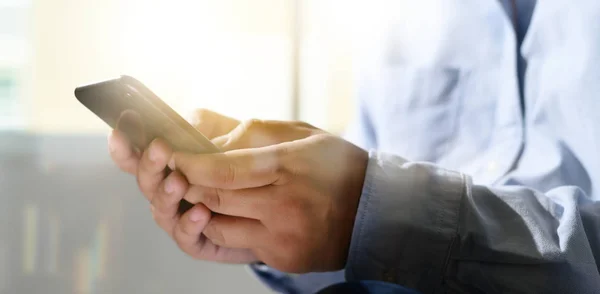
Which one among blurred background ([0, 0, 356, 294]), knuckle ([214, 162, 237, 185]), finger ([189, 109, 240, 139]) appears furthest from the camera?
blurred background ([0, 0, 356, 294])

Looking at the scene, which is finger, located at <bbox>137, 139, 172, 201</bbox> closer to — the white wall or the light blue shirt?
the light blue shirt

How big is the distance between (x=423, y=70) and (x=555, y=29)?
0.12 metres

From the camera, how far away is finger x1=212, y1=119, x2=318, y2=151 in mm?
352

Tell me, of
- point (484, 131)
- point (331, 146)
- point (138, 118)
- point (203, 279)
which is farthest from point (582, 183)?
point (203, 279)

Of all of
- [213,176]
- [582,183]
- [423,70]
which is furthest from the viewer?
[423,70]

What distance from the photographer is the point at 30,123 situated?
2.75 feet

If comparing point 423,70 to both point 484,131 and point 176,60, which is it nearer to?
point 484,131

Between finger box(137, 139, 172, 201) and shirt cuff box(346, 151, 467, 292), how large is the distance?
0.12 m

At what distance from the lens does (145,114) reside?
31 centimetres

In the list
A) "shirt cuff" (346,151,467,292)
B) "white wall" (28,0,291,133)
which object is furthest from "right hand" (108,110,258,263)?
"white wall" (28,0,291,133)

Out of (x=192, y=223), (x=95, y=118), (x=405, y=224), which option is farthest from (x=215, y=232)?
(x=95, y=118)

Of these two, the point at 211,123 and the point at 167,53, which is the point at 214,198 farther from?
the point at 167,53

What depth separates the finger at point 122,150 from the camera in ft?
1.10

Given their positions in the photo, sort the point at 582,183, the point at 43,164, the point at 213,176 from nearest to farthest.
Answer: the point at 213,176 < the point at 582,183 < the point at 43,164
